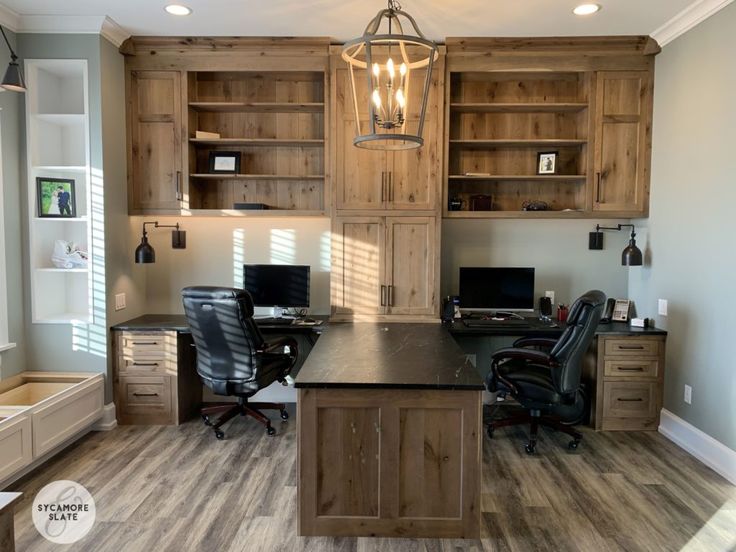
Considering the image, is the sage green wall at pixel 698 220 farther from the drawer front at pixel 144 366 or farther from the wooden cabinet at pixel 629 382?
the drawer front at pixel 144 366

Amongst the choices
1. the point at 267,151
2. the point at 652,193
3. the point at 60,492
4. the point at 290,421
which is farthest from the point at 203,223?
the point at 652,193

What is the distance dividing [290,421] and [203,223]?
73.0 inches

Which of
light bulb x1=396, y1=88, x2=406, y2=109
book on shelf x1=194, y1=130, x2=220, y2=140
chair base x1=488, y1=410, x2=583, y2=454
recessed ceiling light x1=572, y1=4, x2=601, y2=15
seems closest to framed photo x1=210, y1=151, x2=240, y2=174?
book on shelf x1=194, y1=130, x2=220, y2=140

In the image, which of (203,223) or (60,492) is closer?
(60,492)

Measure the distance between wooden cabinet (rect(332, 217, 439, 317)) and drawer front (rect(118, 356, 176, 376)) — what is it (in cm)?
134

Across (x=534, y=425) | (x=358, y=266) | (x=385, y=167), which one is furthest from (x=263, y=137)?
(x=534, y=425)

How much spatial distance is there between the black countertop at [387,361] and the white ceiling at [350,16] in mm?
2166

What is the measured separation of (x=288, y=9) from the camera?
3293mm

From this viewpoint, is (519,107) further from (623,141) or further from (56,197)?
(56,197)

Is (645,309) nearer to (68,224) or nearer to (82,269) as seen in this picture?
(82,269)

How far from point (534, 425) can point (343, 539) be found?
1.71 meters

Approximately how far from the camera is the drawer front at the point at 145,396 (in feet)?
12.3

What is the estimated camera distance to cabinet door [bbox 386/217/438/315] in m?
3.88

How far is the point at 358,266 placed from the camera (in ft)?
12.8
